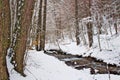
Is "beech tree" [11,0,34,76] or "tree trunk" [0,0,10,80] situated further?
"beech tree" [11,0,34,76]

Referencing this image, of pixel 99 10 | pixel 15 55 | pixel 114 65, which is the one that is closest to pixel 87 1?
pixel 99 10

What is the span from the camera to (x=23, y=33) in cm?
882

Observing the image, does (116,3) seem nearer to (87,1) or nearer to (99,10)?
(99,10)

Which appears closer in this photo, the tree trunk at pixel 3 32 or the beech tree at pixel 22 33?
the tree trunk at pixel 3 32

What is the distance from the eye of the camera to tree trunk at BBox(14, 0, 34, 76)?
28.5 feet

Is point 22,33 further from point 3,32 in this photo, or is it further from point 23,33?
point 3,32

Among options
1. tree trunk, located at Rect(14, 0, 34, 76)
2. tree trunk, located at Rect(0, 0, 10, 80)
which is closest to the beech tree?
tree trunk, located at Rect(14, 0, 34, 76)

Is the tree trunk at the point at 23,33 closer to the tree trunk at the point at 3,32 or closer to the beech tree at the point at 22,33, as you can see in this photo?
the beech tree at the point at 22,33

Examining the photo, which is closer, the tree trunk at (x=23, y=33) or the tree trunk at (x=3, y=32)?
the tree trunk at (x=3, y=32)

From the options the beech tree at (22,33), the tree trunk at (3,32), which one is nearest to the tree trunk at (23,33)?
the beech tree at (22,33)

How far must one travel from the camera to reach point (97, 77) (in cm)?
1252

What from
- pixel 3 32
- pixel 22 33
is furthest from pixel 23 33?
pixel 3 32

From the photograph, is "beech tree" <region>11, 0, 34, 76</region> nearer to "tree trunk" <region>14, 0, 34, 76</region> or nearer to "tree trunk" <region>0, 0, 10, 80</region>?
"tree trunk" <region>14, 0, 34, 76</region>

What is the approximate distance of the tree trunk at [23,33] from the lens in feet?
28.5
